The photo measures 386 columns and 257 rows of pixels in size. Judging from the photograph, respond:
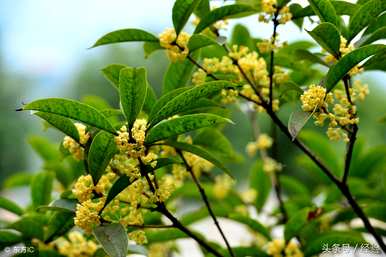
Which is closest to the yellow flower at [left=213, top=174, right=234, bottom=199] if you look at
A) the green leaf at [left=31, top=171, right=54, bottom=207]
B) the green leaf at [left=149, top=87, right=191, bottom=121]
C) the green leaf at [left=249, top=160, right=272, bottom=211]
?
the green leaf at [left=249, top=160, right=272, bottom=211]

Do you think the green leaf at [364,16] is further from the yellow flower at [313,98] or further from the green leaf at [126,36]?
the green leaf at [126,36]

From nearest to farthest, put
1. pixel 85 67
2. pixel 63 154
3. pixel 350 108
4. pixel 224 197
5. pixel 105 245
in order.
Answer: pixel 105 245 → pixel 350 108 → pixel 63 154 → pixel 224 197 → pixel 85 67

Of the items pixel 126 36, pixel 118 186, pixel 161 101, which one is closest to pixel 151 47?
pixel 126 36

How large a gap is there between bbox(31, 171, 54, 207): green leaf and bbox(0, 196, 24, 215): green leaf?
3 cm

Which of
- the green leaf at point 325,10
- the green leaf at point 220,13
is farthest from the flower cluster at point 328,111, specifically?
the green leaf at point 220,13

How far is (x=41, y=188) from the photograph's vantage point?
48.3 inches

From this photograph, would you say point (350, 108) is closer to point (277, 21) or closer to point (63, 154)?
point (277, 21)

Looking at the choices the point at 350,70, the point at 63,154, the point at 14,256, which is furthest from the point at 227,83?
the point at 14,256

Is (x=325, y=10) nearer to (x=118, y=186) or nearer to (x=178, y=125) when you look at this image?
(x=178, y=125)

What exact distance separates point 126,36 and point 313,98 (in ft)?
1.08

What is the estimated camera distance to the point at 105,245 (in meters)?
0.76

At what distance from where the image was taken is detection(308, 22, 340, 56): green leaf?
82 cm

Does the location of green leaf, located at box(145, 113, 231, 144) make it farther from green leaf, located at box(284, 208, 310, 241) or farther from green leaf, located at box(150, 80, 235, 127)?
green leaf, located at box(284, 208, 310, 241)

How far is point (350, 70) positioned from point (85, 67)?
12133mm
